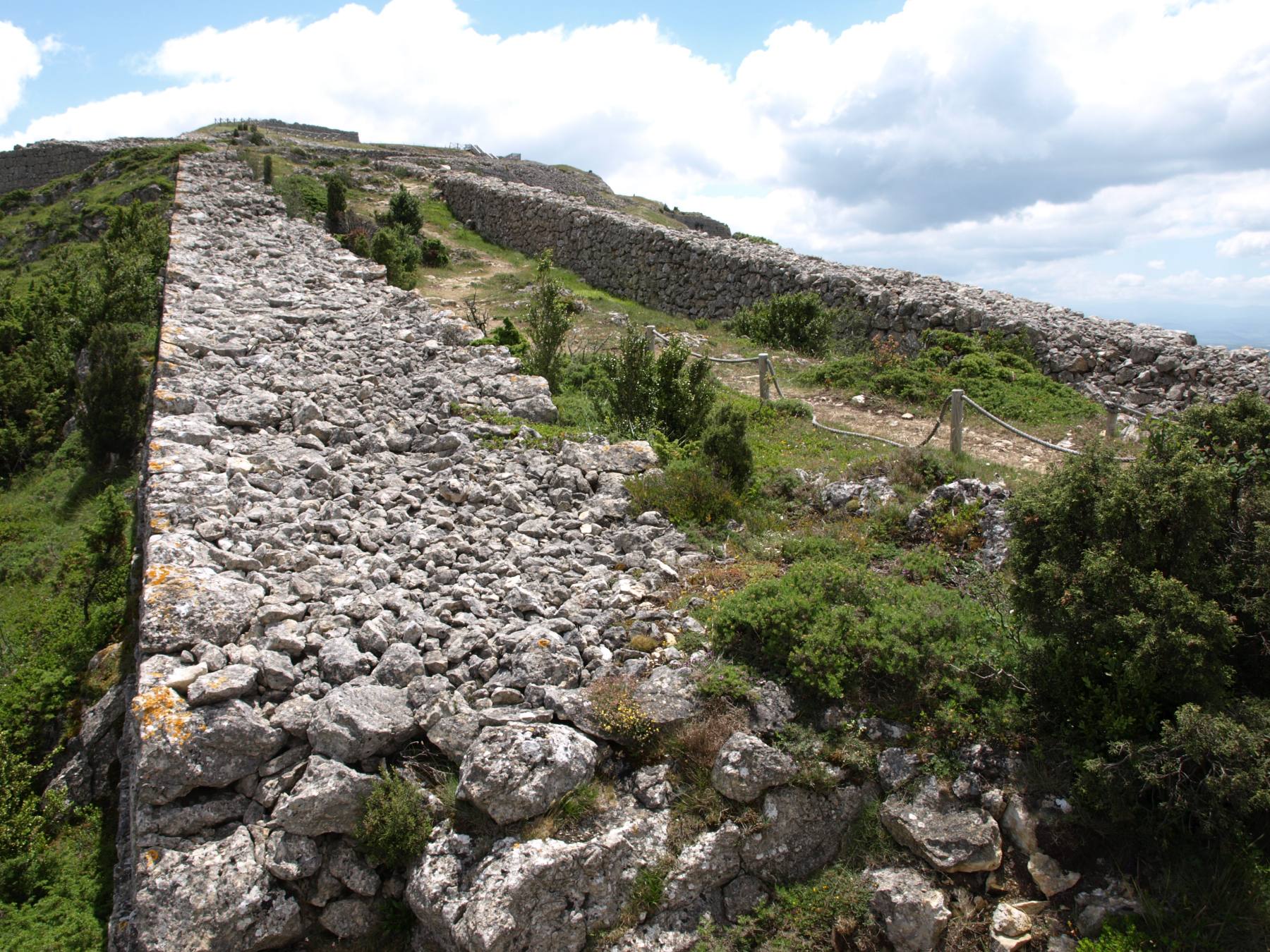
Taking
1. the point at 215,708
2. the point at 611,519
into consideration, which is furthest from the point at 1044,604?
the point at 215,708

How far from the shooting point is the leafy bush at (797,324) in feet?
50.6

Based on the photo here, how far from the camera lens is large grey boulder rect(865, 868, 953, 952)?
12.2 feet

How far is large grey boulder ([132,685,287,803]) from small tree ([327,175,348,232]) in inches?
784

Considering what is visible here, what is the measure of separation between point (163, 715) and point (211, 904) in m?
0.91

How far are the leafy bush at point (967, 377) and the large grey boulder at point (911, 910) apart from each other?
8601 mm

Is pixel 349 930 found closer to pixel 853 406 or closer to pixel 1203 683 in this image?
pixel 1203 683

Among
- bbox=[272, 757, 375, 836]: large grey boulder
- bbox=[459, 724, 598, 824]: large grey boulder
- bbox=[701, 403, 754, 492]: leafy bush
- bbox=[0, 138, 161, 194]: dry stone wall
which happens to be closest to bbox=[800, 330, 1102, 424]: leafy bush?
bbox=[701, 403, 754, 492]: leafy bush

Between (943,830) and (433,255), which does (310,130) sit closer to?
(433,255)

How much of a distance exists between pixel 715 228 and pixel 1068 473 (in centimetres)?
3982

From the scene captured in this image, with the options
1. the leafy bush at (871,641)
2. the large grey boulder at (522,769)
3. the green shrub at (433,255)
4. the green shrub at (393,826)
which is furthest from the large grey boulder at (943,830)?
the green shrub at (433,255)

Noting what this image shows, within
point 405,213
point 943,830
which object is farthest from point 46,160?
point 943,830

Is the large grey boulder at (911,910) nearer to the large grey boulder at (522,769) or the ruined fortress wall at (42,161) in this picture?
the large grey boulder at (522,769)

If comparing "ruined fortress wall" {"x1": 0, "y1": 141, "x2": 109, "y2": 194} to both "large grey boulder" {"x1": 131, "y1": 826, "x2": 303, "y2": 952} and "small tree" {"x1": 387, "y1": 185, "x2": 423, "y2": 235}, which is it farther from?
"large grey boulder" {"x1": 131, "y1": 826, "x2": 303, "y2": 952}

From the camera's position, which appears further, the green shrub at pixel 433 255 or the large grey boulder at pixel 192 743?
the green shrub at pixel 433 255
